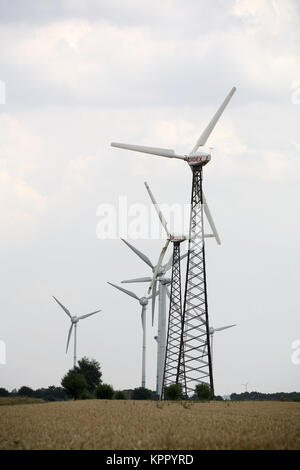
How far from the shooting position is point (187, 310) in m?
82.5

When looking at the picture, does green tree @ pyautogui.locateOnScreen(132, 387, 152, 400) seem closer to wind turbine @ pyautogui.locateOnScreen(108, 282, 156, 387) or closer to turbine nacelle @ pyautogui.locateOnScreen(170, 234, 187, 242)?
wind turbine @ pyautogui.locateOnScreen(108, 282, 156, 387)

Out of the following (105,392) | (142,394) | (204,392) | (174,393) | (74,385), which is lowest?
(174,393)

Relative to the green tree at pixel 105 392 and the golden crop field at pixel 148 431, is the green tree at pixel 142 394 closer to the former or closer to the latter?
the green tree at pixel 105 392

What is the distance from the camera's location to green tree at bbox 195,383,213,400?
86.5 m

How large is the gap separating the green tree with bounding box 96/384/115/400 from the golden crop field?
4051cm

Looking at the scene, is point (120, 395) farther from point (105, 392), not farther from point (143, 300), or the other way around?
point (143, 300)

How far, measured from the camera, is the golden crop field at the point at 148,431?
38.4 metres

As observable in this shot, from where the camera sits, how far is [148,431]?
1715 inches

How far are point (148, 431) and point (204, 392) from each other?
44.4 m

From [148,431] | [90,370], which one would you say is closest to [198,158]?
[148,431]

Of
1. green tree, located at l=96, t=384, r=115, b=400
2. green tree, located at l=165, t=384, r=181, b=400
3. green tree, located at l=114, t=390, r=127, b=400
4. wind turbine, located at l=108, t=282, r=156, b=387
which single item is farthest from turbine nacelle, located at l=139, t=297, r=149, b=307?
green tree, located at l=165, t=384, r=181, b=400
